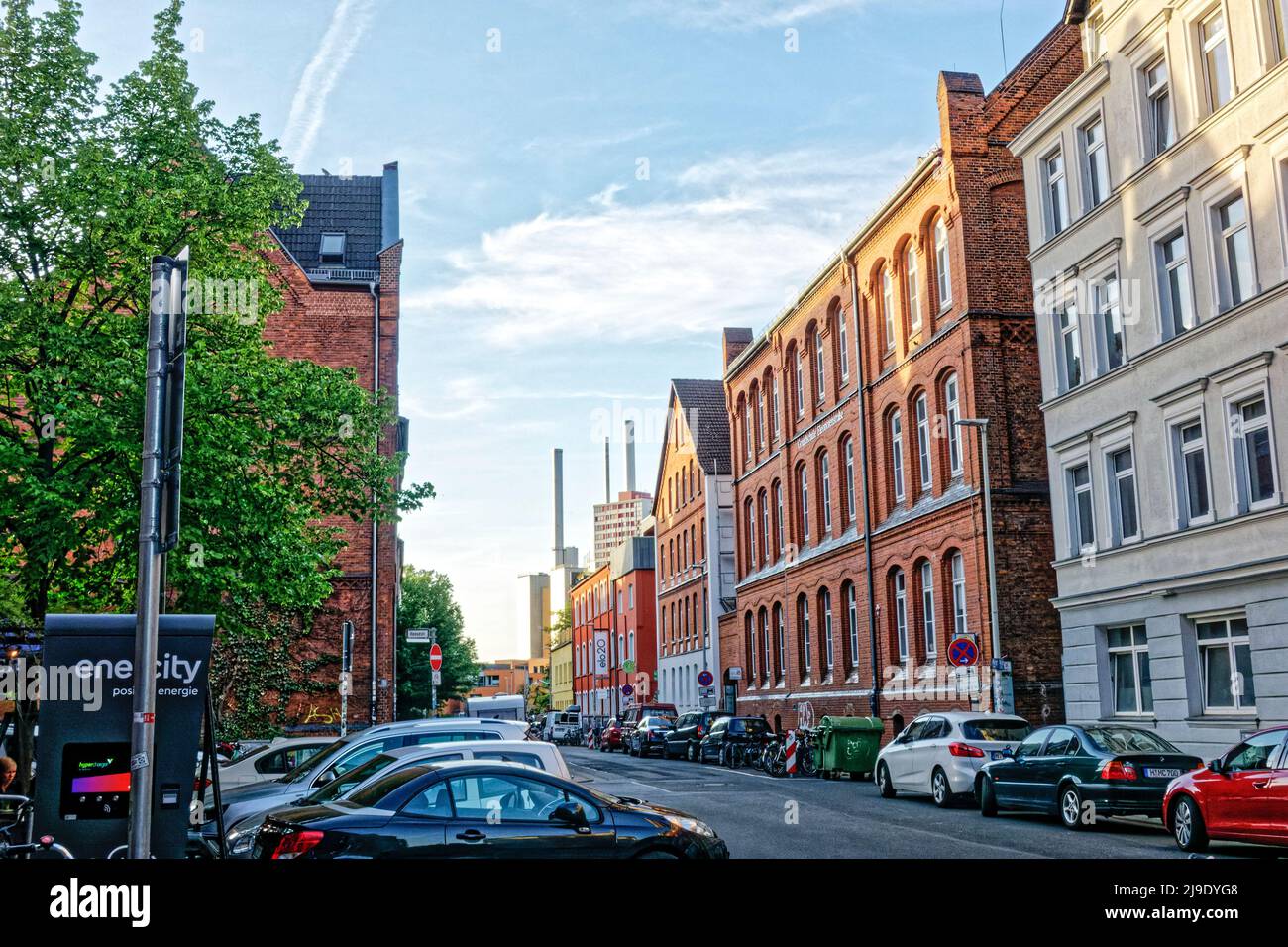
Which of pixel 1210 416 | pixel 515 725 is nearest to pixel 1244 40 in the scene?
pixel 1210 416

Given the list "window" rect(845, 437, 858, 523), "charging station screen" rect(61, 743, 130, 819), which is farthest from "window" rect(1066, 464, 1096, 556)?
"charging station screen" rect(61, 743, 130, 819)

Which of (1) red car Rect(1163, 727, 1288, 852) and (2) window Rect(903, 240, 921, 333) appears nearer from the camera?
(1) red car Rect(1163, 727, 1288, 852)

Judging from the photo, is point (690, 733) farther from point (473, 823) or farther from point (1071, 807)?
point (473, 823)

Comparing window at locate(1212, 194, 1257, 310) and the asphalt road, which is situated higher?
window at locate(1212, 194, 1257, 310)

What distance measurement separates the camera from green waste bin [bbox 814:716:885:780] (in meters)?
29.3

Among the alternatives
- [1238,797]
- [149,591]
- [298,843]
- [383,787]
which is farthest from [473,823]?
[1238,797]

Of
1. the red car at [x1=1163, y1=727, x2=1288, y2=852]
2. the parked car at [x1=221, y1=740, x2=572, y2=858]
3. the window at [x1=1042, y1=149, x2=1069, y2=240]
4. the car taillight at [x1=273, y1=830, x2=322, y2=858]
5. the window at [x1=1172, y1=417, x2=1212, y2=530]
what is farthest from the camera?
the window at [x1=1042, y1=149, x2=1069, y2=240]

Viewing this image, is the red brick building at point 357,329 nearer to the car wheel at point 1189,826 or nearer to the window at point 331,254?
the window at point 331,254

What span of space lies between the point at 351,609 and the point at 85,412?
21.8 meters

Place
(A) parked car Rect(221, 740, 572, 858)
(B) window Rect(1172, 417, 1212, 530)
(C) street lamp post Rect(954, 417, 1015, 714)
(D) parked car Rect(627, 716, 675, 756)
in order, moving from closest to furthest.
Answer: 1. (A) parked car Rect(221, 740, 572, 858)
2. (B) window Rect(1172, 417, 1212, 530)
3. (C) street lamp post Rect(954, 417, 1015, 714)
4. (D) parked car Rect(627, 716, 675, 756)

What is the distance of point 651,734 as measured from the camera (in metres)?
46.0

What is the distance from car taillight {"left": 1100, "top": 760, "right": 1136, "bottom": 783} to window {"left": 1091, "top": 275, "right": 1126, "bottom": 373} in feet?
37.1

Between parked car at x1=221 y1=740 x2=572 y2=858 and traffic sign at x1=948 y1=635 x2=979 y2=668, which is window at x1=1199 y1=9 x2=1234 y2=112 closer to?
traffic sign at x1=948 y1=635 x2=979 y2=668

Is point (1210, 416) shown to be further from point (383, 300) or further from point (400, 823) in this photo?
point (383, 300)
